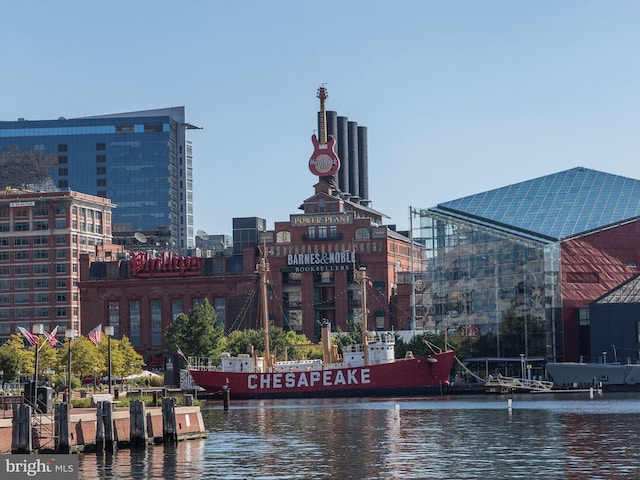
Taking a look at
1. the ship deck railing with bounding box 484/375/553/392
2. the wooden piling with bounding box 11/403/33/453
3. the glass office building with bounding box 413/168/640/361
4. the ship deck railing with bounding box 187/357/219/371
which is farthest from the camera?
the glass office building with bounding box 413/168/640/361

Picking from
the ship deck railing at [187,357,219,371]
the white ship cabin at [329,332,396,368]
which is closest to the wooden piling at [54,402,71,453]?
the white ship cabin at [329,332,396,368]

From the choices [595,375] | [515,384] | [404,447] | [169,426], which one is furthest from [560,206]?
[169,426]

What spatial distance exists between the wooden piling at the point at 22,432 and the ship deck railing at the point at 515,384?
9903 centimetres

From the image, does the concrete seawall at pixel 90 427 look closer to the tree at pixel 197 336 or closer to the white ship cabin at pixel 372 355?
the white ship cabin at pixel 372 355

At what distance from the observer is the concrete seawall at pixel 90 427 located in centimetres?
6931

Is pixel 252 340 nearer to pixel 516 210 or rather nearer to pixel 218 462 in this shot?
pixel 516 210

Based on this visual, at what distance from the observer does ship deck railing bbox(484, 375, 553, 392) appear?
161m

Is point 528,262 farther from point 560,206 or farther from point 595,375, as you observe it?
point 595,375

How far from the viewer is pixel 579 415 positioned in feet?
359

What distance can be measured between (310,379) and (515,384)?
24.5 metres

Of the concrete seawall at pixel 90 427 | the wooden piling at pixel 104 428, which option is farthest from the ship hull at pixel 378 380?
the wooden piling at pixel 104 428

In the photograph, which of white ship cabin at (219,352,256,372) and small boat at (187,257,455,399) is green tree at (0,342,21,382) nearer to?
small boat at (187,257,455,399)

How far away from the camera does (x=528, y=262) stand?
179 meters

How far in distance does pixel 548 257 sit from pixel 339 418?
71550 millimetres
